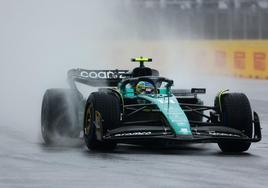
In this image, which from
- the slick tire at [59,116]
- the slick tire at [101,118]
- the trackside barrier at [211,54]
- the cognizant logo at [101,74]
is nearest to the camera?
the slick tire at [101,118]

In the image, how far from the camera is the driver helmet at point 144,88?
14234 mm

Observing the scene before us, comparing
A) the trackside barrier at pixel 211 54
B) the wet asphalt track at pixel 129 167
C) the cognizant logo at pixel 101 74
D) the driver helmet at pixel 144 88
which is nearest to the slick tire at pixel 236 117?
the wet asphalt track at pixel 129 167

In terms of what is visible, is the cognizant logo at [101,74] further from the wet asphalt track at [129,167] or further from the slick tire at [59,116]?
the wet asphalt track at [129,167]

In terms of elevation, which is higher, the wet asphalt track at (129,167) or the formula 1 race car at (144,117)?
the formula 1 race car at (144,117)

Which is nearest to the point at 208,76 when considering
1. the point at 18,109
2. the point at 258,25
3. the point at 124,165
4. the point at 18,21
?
the point at 258,25

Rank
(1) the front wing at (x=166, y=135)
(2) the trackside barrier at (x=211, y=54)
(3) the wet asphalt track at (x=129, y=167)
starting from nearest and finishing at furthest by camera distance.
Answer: (3) the wet asphalt track at (x=129, y=167) < (1) the front wing at (x=166, y=135) < (2) the trackside barrier at (x=211, y=54)

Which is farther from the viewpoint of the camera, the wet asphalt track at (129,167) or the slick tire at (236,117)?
the slick tire at (236,117)

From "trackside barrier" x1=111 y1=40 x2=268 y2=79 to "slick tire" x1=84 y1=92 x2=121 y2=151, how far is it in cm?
2017

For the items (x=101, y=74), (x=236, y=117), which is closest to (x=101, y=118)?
(x=236, y=117)

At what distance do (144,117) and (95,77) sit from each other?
6.16ft

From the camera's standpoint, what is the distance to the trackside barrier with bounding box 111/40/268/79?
116ft

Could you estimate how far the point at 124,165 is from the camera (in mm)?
11703

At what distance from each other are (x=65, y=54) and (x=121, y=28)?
15756 millimetres

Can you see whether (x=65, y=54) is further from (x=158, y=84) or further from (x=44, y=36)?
(x=158, y=84)
